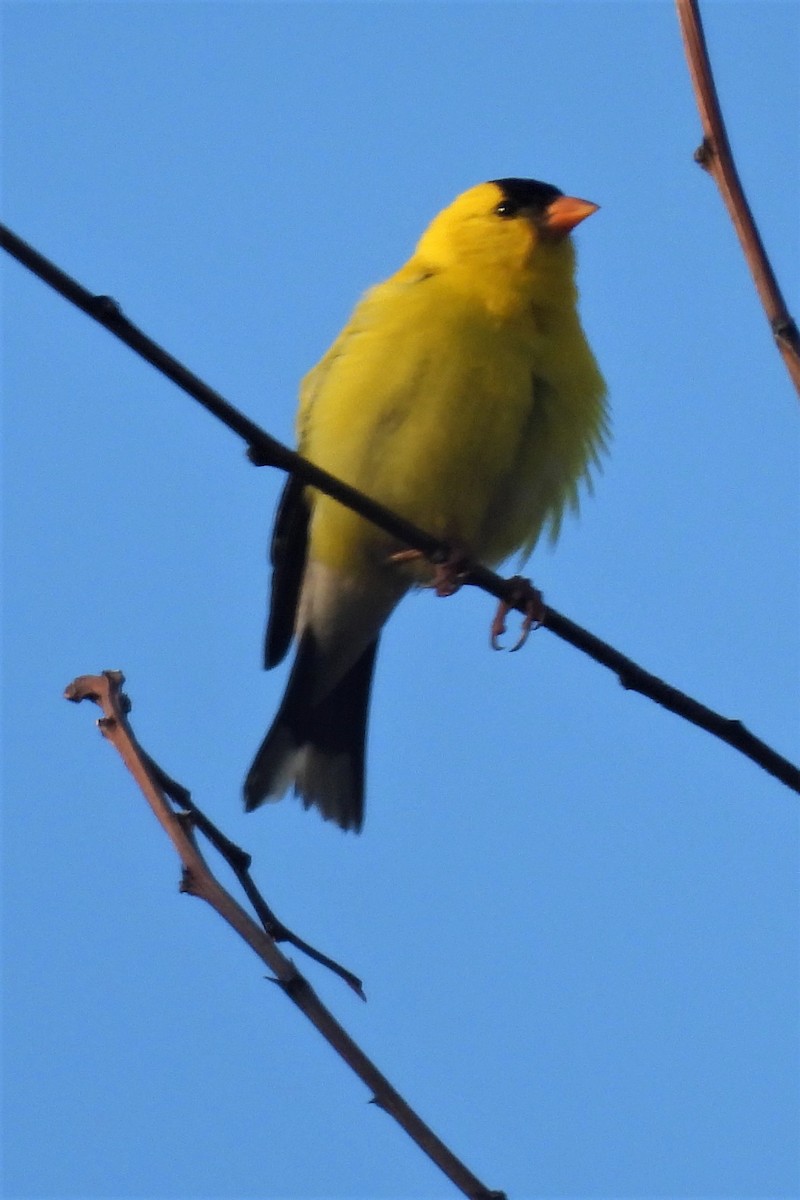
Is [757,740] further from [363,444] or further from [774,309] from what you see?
[363,444]

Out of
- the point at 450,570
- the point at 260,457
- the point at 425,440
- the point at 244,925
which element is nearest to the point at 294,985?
the point at 244,925

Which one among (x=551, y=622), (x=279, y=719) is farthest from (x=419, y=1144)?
(x=279, y=719)

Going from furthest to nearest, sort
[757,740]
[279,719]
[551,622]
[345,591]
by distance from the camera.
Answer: [279,719]
[345,591]
[551,622]
[757,740]

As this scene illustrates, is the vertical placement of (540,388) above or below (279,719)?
above

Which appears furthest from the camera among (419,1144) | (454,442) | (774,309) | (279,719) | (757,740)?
(279,719)

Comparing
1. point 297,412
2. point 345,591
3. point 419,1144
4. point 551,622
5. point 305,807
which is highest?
point 297,412

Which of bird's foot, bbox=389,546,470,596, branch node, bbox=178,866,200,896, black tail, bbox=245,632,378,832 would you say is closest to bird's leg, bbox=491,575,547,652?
bird's foot, bbox=389,546,470,596

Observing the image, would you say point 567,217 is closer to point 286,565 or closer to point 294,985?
point 286,565

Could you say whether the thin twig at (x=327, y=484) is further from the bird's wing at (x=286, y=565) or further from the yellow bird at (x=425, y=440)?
the bird's wing at (x=286, y=565)
